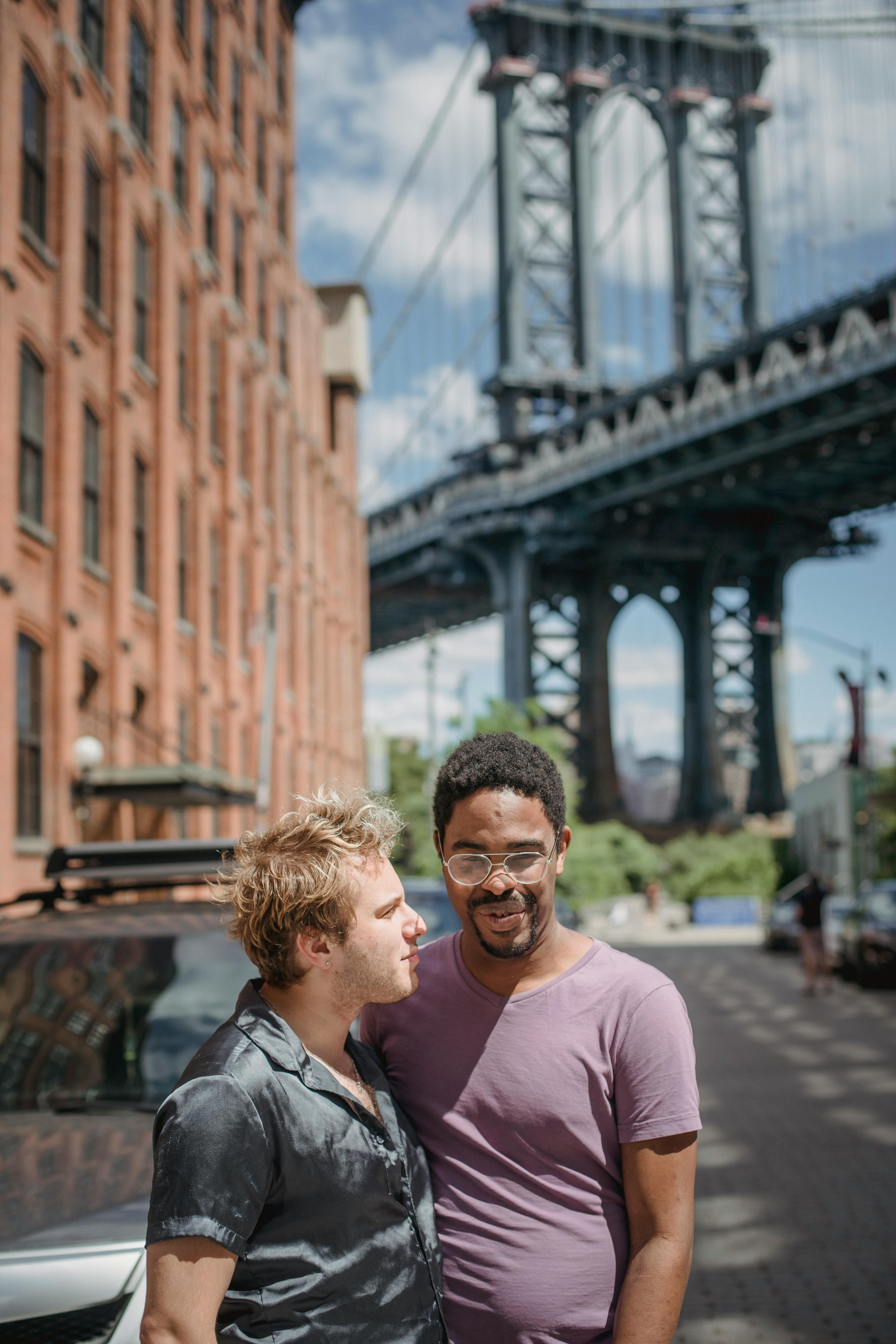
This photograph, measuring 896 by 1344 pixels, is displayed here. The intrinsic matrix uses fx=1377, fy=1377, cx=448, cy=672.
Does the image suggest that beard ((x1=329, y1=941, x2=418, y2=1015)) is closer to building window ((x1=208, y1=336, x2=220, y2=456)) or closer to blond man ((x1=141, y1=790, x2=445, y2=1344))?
blond man ((x1=141, y1=790, x2=445, y2=1344))

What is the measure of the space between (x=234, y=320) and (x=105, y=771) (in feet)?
45.5

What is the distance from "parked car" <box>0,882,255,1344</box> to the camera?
360 centimetres

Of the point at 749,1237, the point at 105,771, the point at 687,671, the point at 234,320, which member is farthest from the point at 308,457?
the point at 687,671

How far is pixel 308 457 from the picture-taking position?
3859 centimetres

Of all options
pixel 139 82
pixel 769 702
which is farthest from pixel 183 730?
pixel 769 702

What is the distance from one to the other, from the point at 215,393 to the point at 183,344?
2.69 metres

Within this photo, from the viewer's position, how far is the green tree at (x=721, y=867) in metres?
63.3

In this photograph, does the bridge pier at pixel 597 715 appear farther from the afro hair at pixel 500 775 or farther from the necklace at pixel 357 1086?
the necklace at pixel 357 1086

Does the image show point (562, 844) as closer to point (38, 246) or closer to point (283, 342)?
point (38, 246)

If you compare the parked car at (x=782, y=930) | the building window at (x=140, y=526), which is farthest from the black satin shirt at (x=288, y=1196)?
the parked car at (x=782, y=930)

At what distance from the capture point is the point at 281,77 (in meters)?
38.7

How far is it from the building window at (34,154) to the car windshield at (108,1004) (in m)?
15.0

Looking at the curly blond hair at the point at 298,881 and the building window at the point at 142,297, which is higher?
the building window at the point at 142,297

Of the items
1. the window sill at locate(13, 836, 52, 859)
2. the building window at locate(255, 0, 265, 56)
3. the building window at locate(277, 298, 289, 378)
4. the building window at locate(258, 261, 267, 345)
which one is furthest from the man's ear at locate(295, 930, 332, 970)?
the building window at locate(255, 0, 265, 56)
